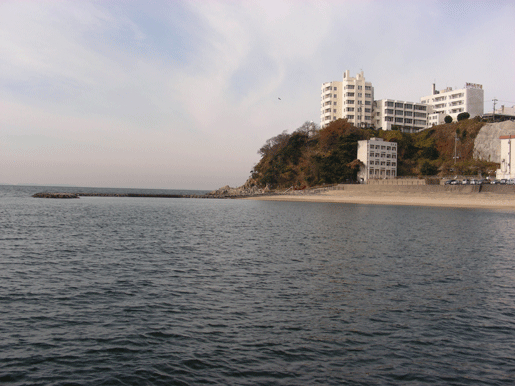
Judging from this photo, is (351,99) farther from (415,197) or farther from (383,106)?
(415,197)

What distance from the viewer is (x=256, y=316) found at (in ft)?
45.5

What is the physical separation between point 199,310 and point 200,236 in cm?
2237

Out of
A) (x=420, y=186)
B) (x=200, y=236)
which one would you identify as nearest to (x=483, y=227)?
(x=200, y=236)

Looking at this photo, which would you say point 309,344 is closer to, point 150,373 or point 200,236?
point 150,373

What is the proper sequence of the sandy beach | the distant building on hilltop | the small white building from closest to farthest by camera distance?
the sandy beach
the small white building
the distant building on hilltop

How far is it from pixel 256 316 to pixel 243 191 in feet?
450

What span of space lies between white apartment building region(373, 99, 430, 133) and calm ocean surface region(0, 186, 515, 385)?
12828cm

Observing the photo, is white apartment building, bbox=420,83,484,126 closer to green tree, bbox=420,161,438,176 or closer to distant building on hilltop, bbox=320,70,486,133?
distant building on hilltop, bbox=320,70,486,133

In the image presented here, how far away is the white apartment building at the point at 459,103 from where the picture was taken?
146m

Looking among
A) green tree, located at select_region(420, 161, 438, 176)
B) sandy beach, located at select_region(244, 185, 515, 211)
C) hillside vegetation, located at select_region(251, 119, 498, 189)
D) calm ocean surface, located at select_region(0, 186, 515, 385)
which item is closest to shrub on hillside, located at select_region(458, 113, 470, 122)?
hillside vegetation, located at select_region(251, 119, 498, 189)

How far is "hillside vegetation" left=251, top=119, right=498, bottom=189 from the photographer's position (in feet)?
383

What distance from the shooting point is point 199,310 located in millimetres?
14625

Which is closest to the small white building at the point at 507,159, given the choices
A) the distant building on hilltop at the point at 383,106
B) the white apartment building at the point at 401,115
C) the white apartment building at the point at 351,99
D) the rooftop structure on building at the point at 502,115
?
the rooftop structure on building at the point at 502,115

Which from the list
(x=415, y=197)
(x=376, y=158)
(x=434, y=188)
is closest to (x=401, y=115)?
(x=376, y=158)
